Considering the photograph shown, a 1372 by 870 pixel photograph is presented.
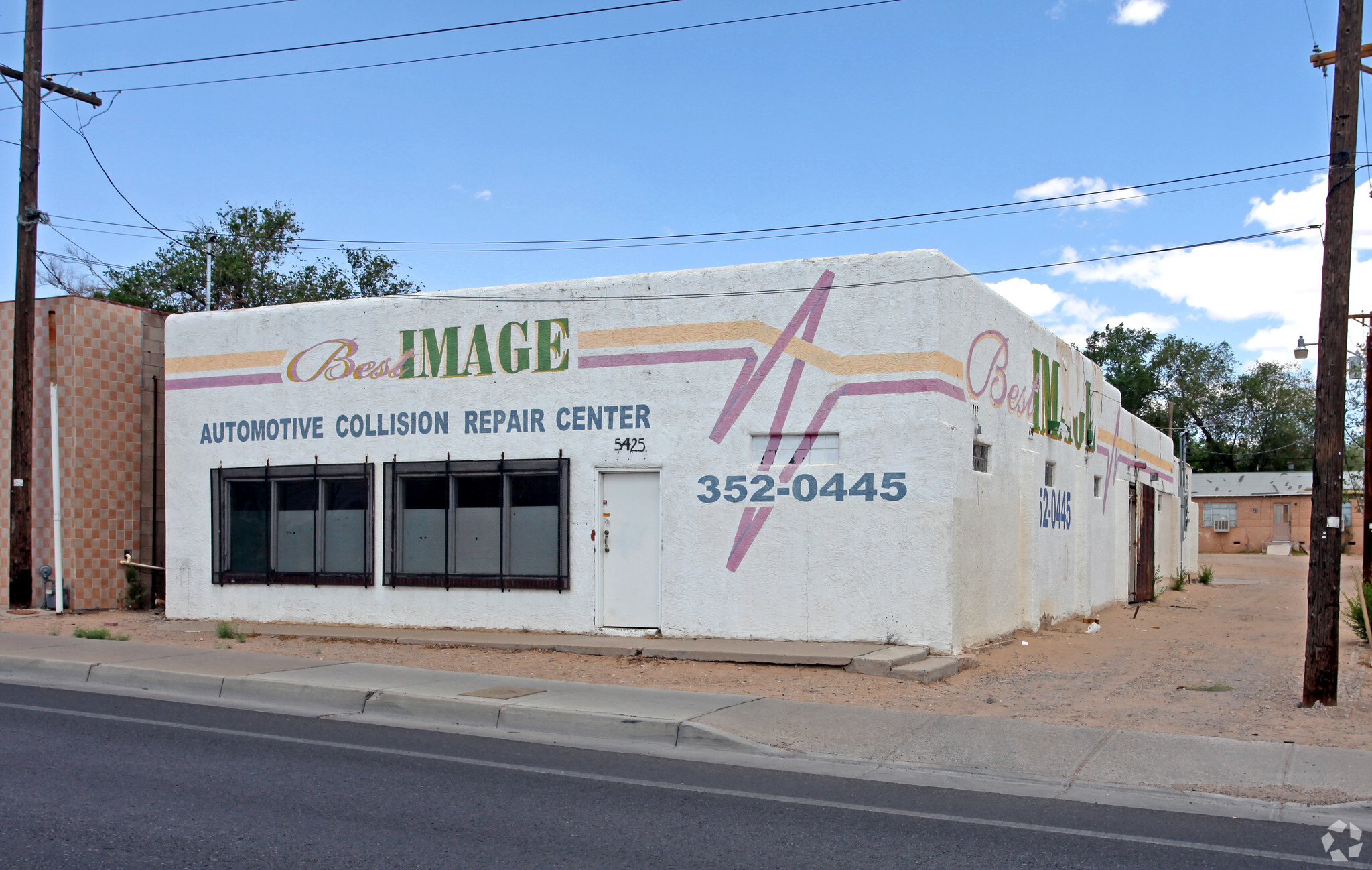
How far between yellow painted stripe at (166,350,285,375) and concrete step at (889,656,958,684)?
10162 mm

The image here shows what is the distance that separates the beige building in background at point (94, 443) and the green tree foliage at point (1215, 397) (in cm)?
6240

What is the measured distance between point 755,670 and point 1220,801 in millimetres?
5734

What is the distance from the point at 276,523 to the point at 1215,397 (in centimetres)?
6913

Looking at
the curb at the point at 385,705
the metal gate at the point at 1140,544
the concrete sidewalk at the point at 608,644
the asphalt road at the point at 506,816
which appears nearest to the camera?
the asphalt road at the point at 506,816

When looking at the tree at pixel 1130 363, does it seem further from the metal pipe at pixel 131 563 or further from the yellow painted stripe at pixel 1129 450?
the metal pipe at pixel 131 563

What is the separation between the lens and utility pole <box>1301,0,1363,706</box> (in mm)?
9969

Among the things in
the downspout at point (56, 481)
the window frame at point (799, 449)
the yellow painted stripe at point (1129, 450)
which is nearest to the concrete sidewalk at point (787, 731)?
the window frame at point (799, 449)

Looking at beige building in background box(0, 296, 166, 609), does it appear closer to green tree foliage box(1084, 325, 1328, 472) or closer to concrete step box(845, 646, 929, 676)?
concrete step box(845, 646, 929, 676)

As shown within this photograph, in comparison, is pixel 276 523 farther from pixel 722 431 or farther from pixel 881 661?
pixel 881 661

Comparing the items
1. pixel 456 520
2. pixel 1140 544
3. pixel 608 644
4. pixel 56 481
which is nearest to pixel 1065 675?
pixel 608 644

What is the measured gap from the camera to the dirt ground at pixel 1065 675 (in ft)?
32.3

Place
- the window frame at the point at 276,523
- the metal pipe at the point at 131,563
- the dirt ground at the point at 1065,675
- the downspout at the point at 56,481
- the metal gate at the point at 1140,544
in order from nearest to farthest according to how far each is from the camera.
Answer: the dirt ground at the point at 1065,675, the window frame at the point at 276,523, the downspout at the point at 56,481, the metal pipe at the point at 131,563, the metal gate at the point at 1140,544

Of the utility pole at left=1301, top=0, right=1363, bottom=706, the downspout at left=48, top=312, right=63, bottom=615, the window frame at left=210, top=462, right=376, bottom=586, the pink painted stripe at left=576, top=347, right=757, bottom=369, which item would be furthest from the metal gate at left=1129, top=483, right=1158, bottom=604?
the downspout at left=48, top=312, right=63, bottom=615

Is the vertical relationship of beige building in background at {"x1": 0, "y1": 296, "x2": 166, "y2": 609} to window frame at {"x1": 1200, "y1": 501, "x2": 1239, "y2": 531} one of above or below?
above
